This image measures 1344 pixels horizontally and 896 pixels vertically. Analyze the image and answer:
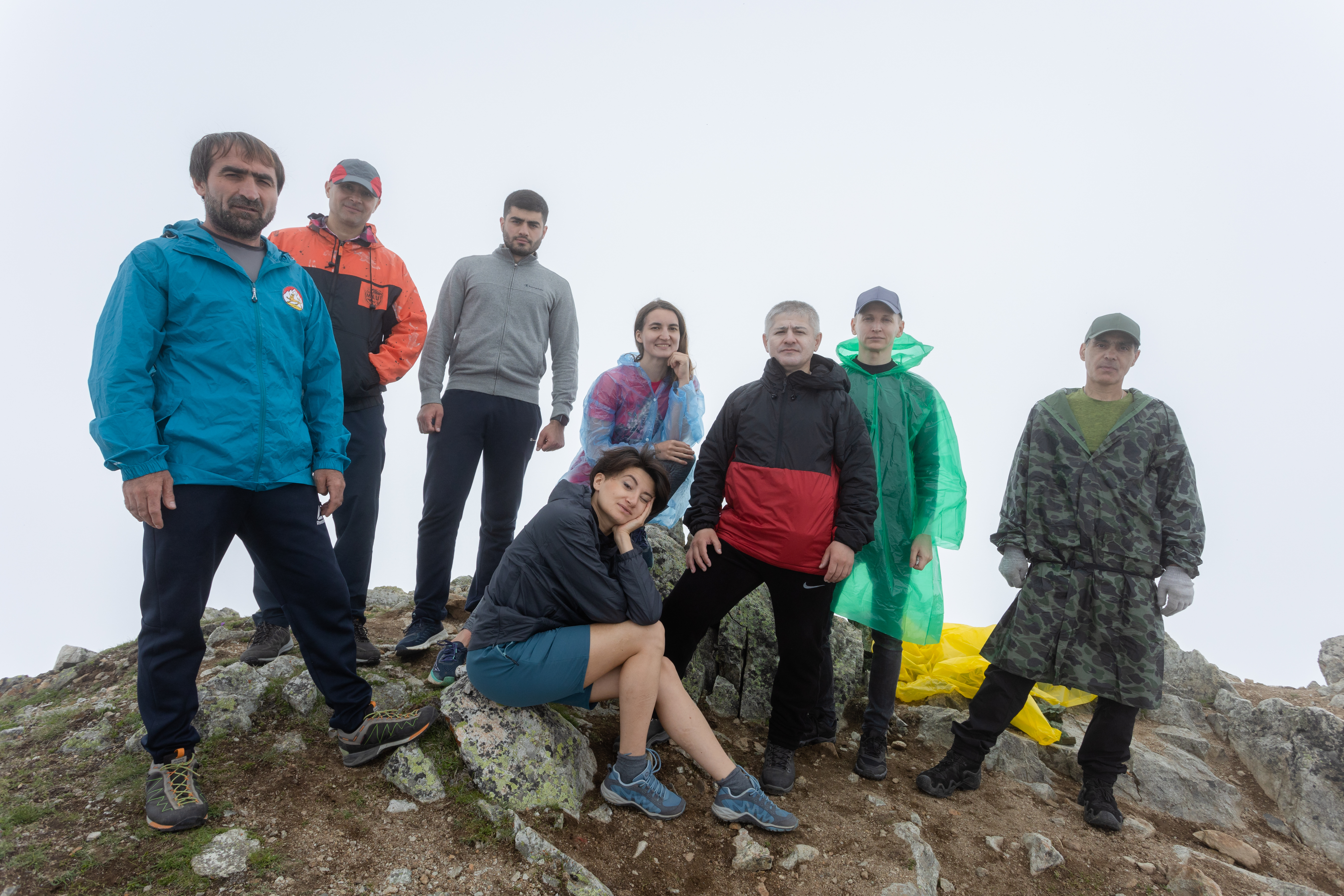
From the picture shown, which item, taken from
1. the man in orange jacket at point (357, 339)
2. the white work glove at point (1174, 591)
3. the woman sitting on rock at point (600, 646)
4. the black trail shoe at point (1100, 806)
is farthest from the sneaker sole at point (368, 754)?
the white work glove at point (1174, 591)

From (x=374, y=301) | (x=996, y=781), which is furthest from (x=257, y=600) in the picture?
(x=996, y=781)

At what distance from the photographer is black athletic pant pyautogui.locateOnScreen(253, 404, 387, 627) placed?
4.63 meters

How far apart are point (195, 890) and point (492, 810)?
1282 mm

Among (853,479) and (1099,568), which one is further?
(1099,568)

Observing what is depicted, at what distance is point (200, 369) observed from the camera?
126 inches

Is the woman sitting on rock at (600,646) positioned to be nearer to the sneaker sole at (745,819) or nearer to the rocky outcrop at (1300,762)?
the sneaker sole at (745,819)

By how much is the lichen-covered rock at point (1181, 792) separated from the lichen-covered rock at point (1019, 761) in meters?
0.63

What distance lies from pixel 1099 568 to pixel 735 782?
2.89m

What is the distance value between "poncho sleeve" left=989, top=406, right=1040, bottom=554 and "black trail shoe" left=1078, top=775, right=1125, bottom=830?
166 cm

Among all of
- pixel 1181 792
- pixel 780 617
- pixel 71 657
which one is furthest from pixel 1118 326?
pixel 71 657

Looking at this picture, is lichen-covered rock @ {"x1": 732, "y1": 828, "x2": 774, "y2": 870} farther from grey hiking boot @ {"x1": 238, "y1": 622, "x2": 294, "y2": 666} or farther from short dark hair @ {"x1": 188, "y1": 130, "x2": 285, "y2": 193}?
short dark hair @ {"x1": 188, "y1": 130, "x2": 285, "y2": 193}

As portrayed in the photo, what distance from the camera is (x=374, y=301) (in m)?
4.77

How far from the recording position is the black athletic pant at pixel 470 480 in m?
4.81

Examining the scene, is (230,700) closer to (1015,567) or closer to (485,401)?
(485,401)
